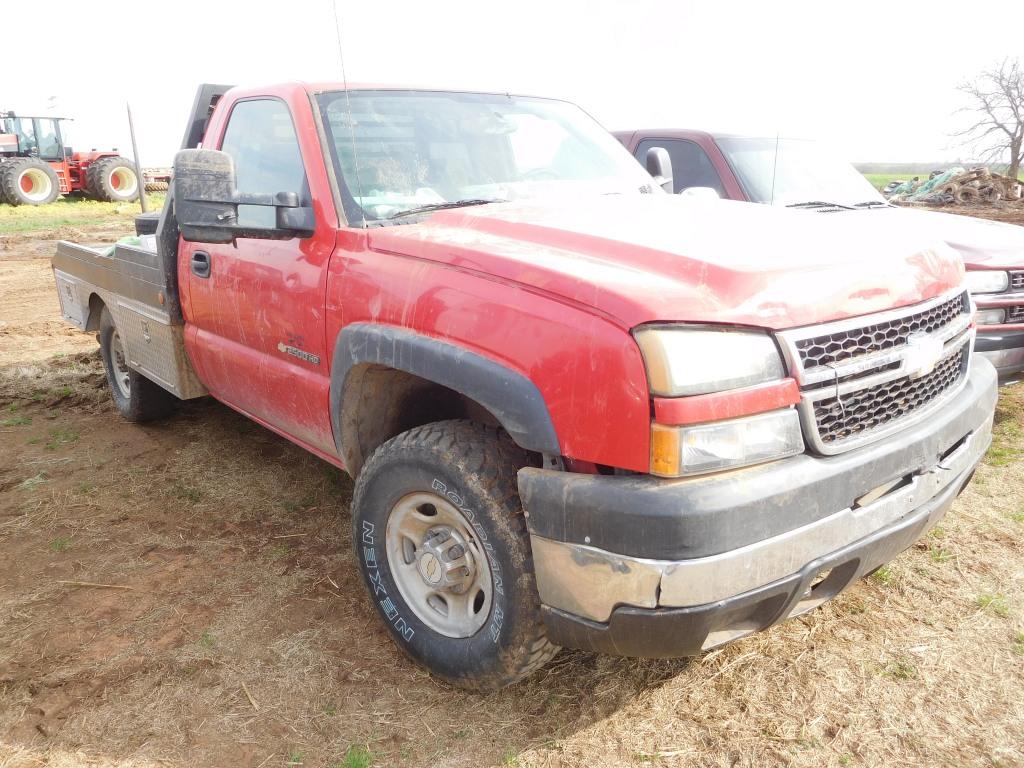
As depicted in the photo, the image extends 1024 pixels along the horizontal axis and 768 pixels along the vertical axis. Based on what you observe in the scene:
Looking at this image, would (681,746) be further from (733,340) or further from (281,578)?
(281,578)

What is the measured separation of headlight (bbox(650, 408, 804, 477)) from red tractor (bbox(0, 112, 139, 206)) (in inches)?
910

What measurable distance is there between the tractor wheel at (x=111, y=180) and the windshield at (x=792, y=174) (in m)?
21.0

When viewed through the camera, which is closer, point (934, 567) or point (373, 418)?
→ point (373, 418)

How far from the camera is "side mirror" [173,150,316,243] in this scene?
2816 millimetres

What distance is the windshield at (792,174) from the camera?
18.3 feet

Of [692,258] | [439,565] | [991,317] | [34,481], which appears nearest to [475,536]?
[439,565]

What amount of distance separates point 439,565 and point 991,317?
3.59 metres

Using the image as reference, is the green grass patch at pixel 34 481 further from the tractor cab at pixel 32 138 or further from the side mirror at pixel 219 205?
the tractor cab at pixel 32 138

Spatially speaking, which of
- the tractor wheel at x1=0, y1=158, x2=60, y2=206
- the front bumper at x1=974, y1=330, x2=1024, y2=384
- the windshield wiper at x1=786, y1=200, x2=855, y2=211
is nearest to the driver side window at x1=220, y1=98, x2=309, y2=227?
the windshield wiper at x1=786, y1=200, x2=855, y2=211

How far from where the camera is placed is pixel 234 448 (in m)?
4.77

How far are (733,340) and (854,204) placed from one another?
13.8ft

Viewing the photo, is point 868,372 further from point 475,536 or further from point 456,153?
point 456,153

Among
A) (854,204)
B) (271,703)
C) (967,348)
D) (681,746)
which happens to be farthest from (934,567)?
(854,204)

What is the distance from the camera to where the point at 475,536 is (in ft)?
7.85
